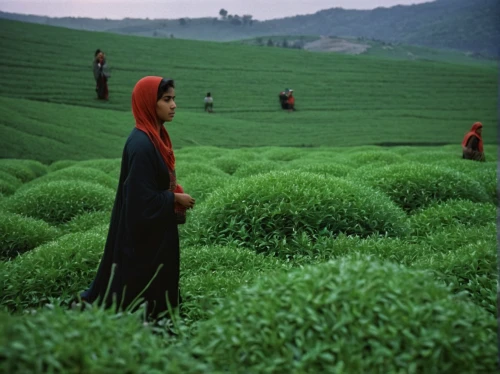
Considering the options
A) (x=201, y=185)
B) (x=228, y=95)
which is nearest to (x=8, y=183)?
(x=201, y=185)

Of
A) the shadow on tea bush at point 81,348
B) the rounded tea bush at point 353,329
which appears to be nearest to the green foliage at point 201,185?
the rounded tea bush at point 353,329

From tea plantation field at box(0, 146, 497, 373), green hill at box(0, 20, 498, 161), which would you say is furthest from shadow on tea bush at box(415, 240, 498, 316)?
green hill at box(0, 20, 498, 161)

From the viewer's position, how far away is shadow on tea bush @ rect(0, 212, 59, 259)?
8789 mm

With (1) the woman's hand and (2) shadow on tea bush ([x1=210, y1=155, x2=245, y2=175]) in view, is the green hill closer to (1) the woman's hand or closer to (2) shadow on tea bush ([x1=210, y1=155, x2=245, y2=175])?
(2) shadow on tea bush ([x1=210, y1=155, x2=245, y2=175])

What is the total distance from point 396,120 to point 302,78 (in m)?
16.0

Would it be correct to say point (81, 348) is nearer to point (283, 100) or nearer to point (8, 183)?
point (8, 183)

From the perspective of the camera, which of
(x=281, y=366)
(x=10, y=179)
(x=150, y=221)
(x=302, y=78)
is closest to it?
(x=281, y=366)

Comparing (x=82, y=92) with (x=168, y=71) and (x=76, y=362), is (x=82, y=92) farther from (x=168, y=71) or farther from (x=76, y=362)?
(x=76, y=362)

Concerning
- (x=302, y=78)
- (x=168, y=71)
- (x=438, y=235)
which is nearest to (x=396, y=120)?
(x=302, y=78)

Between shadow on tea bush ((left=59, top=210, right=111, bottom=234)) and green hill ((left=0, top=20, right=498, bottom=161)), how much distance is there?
13054 millimetres

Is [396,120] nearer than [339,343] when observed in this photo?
No

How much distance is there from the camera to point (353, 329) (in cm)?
309

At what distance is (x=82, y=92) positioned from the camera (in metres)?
38.9

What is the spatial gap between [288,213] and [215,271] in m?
1.53
